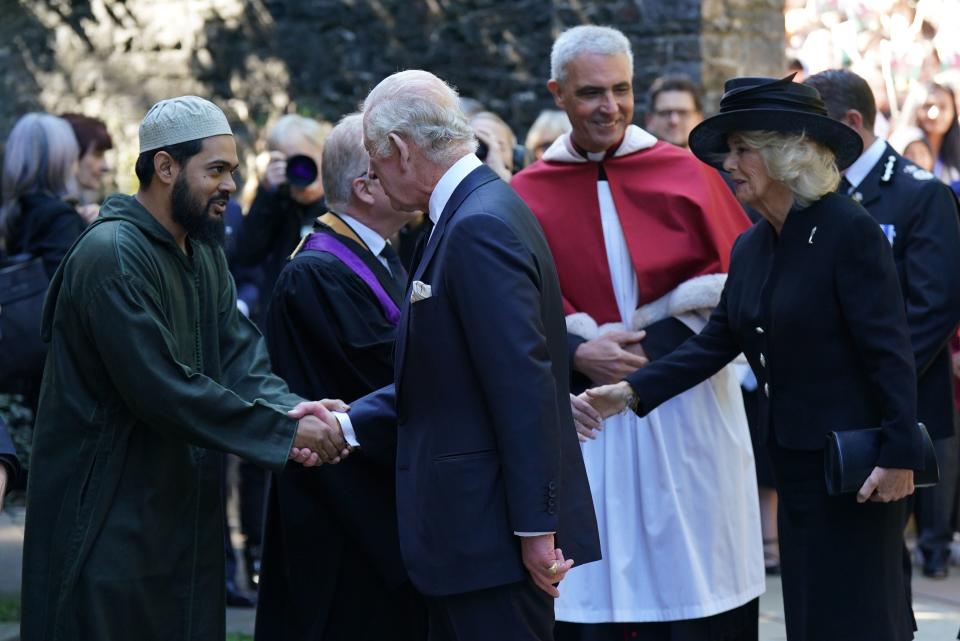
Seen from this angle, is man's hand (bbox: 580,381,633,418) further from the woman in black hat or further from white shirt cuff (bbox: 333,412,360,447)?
white shirt cuff (bbox: 333,412,360,447)

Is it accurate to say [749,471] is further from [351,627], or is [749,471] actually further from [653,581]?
[351,627]

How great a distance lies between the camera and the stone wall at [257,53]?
35.8 ft

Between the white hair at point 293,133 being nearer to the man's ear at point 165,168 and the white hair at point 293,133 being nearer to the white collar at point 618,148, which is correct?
the white collar at point 618,148

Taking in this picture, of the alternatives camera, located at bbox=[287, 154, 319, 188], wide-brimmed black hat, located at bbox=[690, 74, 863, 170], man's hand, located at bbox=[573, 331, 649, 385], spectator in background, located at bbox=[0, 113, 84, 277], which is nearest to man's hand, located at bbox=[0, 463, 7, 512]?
man's hand, located at bbox=[573, 331, 649, 385]

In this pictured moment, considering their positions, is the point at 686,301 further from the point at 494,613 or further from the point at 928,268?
the point at 494,613

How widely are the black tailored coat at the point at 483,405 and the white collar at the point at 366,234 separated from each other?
3.10ft

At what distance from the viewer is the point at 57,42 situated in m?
12.3

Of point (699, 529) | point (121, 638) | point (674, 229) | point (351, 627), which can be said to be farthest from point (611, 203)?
point (121, 638)

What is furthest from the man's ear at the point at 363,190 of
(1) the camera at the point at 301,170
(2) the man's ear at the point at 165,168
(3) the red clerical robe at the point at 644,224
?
(1) the camera at the point at 301,170

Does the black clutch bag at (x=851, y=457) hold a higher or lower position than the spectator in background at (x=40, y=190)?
lower

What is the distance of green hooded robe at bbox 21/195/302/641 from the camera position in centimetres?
355

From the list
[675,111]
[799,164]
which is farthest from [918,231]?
[675,111]

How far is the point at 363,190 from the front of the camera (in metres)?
4.20

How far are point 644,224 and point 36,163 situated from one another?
8.77ft
